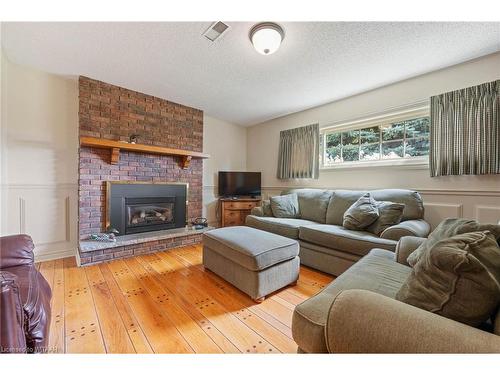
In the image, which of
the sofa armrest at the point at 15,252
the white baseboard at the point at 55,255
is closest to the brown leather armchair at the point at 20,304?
the sofa armrest at the point at 15,252

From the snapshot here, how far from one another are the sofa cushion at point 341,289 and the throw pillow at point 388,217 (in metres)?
0.57

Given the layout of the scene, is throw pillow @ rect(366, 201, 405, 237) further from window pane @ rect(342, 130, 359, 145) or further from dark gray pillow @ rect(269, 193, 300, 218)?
window pane @ rect(342, 130, 359, 145)

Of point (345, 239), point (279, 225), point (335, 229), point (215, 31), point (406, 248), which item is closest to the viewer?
point (406, 248)

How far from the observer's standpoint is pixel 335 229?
2.29 m

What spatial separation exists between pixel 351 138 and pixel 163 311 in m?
3.16

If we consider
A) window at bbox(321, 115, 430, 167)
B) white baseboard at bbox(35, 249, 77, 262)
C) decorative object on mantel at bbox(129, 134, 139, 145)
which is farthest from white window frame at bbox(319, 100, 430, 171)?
white baseboard at bbox(35, 249, 77, 262)

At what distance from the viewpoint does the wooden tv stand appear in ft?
12.7

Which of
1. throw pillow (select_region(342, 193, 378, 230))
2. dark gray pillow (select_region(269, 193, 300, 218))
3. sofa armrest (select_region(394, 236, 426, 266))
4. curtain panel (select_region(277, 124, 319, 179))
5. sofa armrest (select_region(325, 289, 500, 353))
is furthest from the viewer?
curtain panel (select_region(277, 124, 319, 179))

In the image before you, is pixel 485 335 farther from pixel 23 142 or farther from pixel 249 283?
pixel 23 142

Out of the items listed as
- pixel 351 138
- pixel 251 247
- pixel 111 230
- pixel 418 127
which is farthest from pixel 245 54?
pixel 111 230

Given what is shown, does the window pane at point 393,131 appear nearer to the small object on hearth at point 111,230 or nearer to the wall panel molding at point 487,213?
the wall panel molding at point 487,213

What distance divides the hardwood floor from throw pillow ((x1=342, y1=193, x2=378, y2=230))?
1.98 feet

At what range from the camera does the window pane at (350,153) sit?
3154 millimetres

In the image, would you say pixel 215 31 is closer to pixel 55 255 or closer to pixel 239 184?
pixel 239 184
